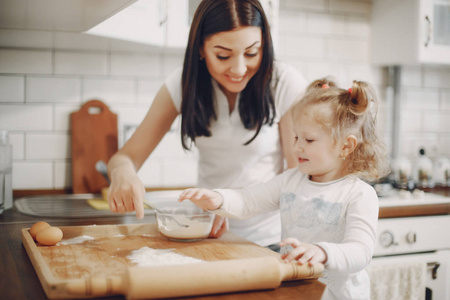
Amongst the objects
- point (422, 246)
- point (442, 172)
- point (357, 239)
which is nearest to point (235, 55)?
point (357, 239)

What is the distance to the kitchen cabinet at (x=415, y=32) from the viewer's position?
2.29 metres

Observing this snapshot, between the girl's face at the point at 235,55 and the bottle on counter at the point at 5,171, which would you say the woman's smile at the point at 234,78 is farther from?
the bottle on counter at the point at 5,171

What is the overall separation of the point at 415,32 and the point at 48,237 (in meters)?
1.96

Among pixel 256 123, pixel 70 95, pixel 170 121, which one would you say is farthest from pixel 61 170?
pixel 256 123

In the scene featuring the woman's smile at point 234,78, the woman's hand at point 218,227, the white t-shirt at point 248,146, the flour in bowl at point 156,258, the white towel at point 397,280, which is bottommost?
the white towel at point 397,280

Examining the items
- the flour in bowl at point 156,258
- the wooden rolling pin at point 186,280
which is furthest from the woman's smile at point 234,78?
the wooden rolling pin at point 186,280

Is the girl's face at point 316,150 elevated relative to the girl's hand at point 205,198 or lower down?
elevated

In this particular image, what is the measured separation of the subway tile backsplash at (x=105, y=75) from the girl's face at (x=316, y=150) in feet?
2.62

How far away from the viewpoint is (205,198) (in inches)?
43.9

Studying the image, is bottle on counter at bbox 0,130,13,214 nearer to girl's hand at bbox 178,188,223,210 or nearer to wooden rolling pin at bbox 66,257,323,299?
girl's hand at bbox 178,188,223,210

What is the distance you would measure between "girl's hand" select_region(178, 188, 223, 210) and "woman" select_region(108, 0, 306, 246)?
273 millimetres

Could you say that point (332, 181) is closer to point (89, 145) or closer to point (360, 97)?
point (360, 97)

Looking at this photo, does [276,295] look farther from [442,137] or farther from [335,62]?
[442,137]

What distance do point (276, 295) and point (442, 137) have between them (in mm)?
2314
